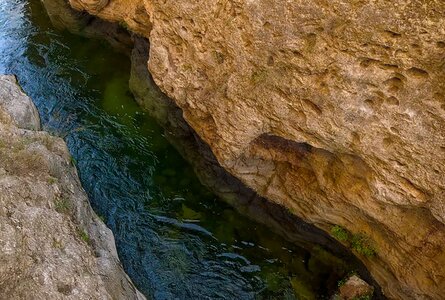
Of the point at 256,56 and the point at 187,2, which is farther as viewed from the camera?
the point at 187,2

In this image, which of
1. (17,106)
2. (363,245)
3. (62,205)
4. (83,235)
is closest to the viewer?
(83,235)

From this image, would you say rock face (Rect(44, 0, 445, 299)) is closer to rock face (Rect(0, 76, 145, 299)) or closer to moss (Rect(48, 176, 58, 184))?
rock face (Rect(0, 76, 145, 299))

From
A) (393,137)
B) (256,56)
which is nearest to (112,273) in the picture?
(256,56)

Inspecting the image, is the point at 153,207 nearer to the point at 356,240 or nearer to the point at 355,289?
the point at 356,240

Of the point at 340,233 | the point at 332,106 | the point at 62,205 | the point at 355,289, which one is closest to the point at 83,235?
the point at 62,205

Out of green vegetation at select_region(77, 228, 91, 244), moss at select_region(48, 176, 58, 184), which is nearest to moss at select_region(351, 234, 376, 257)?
green vegetation at select_region(77, 228, 91, 244)

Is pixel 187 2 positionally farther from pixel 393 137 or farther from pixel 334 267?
pixel 334 267

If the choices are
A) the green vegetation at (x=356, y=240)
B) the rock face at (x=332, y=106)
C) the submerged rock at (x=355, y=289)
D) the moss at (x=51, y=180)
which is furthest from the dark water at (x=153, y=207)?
the moss at (x=51, y=180)
